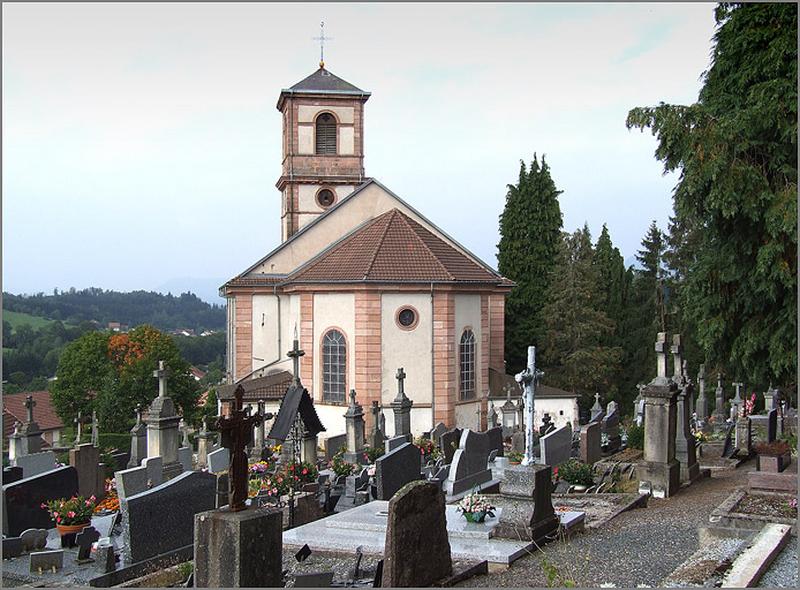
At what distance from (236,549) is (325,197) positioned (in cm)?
2872

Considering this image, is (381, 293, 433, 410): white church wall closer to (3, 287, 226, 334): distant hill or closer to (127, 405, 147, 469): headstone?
(127, 405, 147, 469): headstone

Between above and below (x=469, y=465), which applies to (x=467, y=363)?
above

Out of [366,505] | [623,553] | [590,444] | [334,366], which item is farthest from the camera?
[334,366]

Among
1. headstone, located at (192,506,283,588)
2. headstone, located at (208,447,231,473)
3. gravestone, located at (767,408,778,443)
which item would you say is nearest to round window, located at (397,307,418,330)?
headstone, located at (208,447,231,473)

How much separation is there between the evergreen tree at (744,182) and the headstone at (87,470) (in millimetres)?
9931

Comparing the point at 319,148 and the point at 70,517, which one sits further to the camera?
the point at 319,148

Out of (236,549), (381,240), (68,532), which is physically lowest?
(68,532)

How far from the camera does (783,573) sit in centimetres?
767

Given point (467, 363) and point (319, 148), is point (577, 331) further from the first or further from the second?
point (319, 148)

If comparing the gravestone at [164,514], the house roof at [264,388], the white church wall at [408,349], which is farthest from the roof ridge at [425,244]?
the gravestone at [164,514]

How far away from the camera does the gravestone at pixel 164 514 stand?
895 centimetres

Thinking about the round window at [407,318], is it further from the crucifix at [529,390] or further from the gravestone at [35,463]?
the crucifix at [529,390]

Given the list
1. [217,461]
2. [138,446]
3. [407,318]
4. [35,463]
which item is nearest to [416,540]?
[217,461]

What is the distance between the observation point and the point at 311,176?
3397 cm
